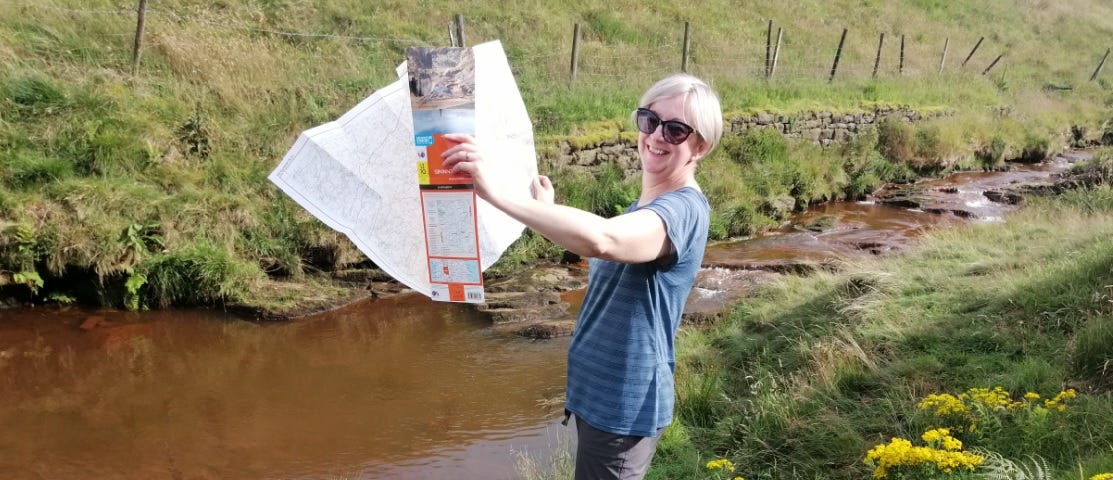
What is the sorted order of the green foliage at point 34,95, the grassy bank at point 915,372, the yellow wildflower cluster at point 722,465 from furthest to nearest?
the green foliage at point 34,95 < the yellow wildflower cluster at point 722,465 < the grassy bank at point 915,372

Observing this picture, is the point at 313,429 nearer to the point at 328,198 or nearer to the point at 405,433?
the point at 405,433

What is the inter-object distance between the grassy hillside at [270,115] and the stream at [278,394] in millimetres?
699

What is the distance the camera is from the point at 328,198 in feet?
6.28

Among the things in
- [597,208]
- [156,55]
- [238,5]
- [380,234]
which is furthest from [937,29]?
[380,234]

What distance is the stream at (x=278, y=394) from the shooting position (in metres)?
4.97

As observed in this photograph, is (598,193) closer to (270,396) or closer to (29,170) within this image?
(270,396)

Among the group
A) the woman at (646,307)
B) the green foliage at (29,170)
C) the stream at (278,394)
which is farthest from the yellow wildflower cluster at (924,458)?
the green foliage at (29,170)

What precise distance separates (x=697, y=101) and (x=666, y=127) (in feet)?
0.33

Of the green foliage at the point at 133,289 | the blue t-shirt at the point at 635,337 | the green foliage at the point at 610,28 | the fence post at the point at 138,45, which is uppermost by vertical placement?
the green foliage at the point at 610,28

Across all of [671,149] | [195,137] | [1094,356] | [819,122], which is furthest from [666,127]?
[819,122]

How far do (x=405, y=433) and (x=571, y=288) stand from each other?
139 inches

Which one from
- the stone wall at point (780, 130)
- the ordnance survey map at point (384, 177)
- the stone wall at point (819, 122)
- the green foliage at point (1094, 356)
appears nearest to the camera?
the ordnance survey map at point (384, 177)

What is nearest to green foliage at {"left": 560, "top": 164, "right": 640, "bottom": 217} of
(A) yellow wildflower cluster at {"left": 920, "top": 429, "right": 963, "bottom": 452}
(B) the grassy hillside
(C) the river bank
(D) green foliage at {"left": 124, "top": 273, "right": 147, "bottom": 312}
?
(B) the grassy hillside

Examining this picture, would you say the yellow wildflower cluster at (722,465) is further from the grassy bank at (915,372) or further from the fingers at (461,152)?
the fingers at (461,152)
